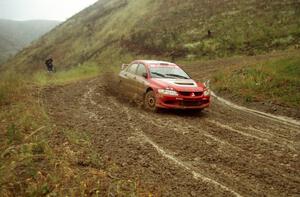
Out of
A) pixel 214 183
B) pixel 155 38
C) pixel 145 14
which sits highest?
pixel 145 14

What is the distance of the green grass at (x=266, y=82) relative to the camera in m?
14.8

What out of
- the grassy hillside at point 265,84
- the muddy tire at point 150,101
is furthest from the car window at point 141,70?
the grassy hillside at point 265,84

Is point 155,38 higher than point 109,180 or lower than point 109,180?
higher

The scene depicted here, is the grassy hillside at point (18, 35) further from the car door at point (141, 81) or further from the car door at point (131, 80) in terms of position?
the car door at point (141, 81)

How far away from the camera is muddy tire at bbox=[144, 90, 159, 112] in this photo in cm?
1234

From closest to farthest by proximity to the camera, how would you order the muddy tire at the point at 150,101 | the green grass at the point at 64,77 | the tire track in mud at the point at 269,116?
the tire track in mud at the point at 269,116 → the muddy tire at the point at 150,101 → the green grass at the point at 64,77

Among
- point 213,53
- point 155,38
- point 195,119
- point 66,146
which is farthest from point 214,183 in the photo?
point 155,38

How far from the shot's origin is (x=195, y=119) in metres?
11.6

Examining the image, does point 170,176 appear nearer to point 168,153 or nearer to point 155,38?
point 168,153

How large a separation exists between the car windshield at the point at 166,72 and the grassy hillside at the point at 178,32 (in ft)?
56.1

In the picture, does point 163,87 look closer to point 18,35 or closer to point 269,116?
point 269,116

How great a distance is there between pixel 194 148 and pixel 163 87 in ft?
12.5

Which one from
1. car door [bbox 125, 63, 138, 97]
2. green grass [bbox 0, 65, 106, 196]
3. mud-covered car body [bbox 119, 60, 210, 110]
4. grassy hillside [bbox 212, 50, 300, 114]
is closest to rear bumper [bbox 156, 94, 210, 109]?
mud-covered car body [bbox 119, 60, 210, 110]

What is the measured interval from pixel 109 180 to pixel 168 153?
6.36ft
